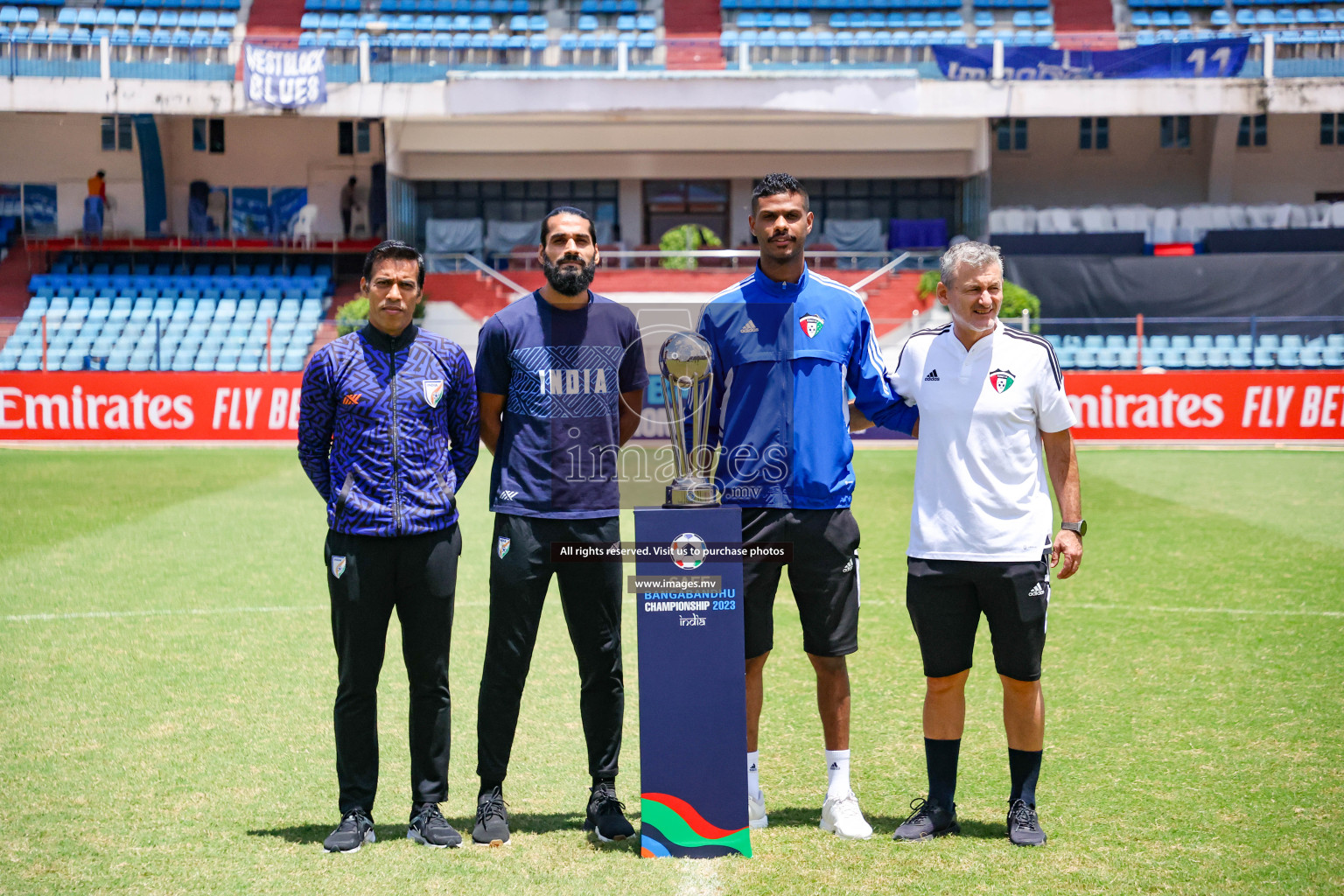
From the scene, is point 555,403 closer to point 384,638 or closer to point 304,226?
point 384,638

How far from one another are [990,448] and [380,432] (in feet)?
7.45

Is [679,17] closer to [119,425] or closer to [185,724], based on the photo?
[119,425]

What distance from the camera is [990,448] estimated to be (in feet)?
14.9

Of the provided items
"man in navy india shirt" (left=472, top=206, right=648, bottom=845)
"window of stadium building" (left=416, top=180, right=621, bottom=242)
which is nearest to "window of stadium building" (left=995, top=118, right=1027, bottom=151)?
"window of stadium building" (left=416, top=180, right=621, bottom=242)

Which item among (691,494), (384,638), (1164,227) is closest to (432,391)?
(384,638)

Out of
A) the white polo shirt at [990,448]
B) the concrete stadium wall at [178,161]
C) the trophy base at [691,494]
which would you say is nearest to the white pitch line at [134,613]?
the trophy base at [691,494]

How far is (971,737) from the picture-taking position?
5.89 meters

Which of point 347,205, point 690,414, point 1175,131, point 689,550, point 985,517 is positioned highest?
point 1175,131

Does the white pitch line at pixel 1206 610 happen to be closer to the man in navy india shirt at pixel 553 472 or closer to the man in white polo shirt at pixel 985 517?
the man in white polo shirt at pixel 985 517

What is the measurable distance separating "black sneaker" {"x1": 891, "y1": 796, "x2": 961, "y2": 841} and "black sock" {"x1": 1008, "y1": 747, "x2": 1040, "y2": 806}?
0.24m

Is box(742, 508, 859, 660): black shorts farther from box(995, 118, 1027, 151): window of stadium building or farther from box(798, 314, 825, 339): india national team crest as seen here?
box(995, 118, 1027, 151): window of stadium building

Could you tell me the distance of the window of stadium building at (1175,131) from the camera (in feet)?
109

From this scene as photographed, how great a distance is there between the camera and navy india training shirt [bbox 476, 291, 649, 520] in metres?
4.59

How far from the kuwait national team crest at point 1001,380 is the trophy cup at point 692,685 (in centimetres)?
108
